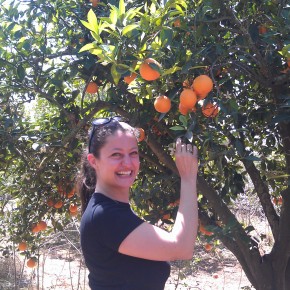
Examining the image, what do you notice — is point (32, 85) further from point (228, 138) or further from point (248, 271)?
point (248, 271)

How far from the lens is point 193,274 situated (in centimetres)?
650

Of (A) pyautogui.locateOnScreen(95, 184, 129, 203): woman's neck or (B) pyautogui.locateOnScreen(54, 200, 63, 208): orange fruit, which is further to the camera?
(B) pyautogui.locateOnScreen(54, 200, 63, 208): orange fruit

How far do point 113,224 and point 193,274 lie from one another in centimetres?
526

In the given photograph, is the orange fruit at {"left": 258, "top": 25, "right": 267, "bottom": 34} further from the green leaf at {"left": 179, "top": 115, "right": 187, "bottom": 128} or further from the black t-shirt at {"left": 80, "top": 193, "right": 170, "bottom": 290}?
the black t-shirt at {"left": 80, "top": 193, "right": 170, "bottom": 290}

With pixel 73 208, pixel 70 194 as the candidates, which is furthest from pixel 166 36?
pixel 73 208

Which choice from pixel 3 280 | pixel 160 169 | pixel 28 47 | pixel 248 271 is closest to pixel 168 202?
pixel 160 169

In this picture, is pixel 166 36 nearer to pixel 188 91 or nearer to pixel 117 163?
pixel 188 91

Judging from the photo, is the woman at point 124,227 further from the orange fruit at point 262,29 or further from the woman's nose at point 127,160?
the orange fruit at point 262,29

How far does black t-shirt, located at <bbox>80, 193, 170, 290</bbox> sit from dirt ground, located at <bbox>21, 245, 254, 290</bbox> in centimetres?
418

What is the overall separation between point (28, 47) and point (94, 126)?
78cm

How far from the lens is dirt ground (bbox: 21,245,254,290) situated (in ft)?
19.7

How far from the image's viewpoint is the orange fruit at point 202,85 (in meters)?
1.71

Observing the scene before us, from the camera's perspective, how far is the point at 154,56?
169cm

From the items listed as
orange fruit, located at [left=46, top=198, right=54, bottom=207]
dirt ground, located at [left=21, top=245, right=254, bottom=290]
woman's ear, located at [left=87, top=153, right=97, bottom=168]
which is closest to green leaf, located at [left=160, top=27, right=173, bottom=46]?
woman's ear, located at [left=87, top=153, right=97, bottom=168]
